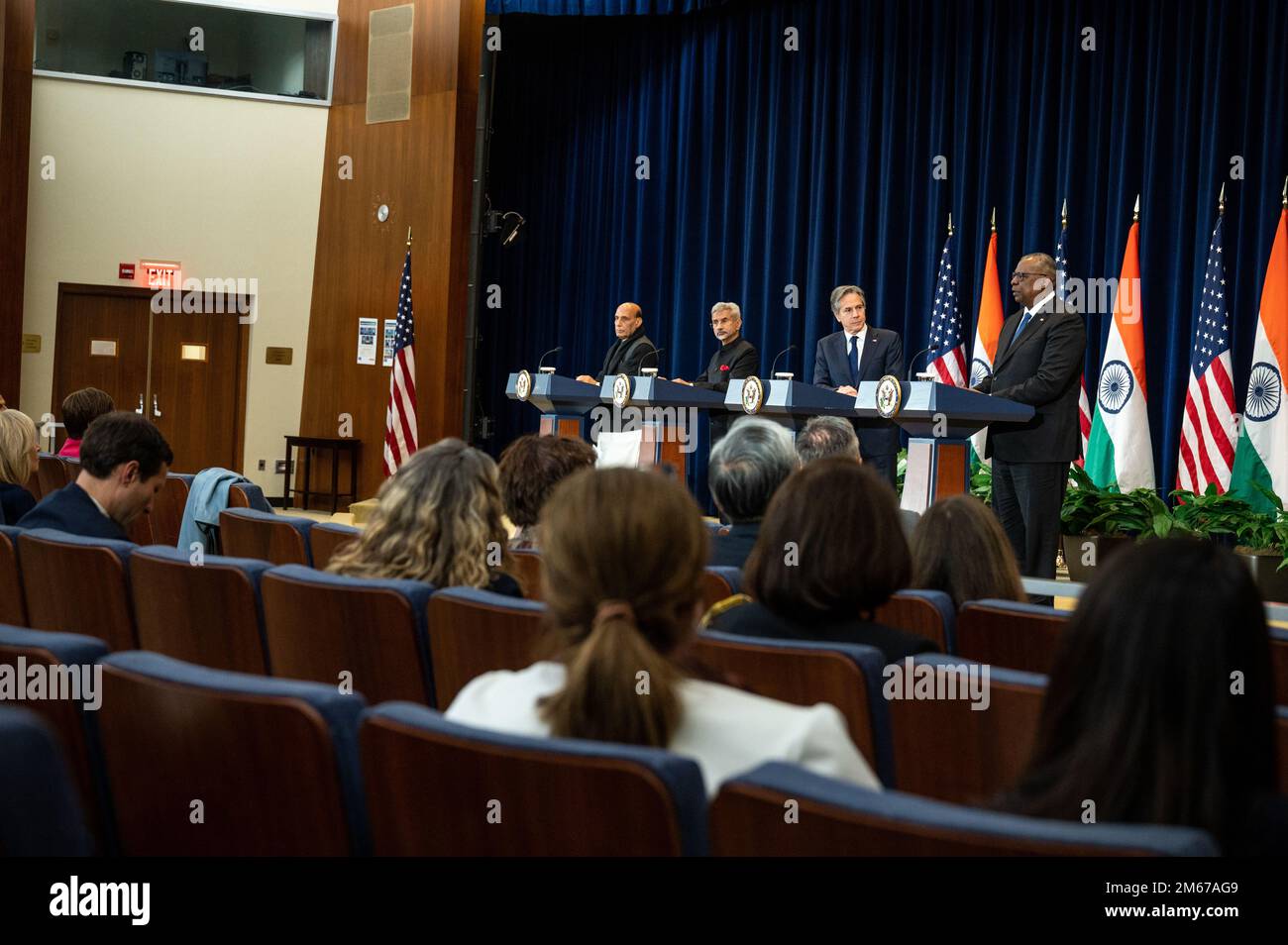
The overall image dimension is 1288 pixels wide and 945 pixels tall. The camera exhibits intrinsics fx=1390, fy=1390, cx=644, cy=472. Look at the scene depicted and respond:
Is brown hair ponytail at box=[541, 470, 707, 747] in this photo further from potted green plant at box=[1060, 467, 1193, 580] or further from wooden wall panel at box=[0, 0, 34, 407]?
wooden wall panel at box=[0, 0, 34, 407]

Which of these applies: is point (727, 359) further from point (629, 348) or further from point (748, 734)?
point (748, 734)

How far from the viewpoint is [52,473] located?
6.27 m

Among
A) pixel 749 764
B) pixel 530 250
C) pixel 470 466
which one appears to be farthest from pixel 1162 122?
pixel 749 764

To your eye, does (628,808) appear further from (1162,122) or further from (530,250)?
(530,250)

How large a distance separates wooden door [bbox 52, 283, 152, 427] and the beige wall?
4.1 inches

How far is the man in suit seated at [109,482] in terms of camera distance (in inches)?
134

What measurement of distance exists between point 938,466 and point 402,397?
6.01 metres

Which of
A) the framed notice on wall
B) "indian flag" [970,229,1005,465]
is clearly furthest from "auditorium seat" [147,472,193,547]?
the framed notice on wall

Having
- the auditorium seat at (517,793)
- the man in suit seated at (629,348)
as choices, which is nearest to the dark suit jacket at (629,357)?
the man in suit seated at (629,348)

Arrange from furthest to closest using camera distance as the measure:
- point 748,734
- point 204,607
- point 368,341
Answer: point 368,341
point 204,607
point 748,734

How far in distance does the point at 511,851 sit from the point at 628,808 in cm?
16

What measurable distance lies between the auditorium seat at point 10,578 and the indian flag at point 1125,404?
6.39 metres

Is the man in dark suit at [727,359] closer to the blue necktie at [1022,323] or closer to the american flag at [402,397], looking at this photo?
the blue necktie at [1022,323]

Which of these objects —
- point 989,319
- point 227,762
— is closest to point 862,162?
point 989,319
